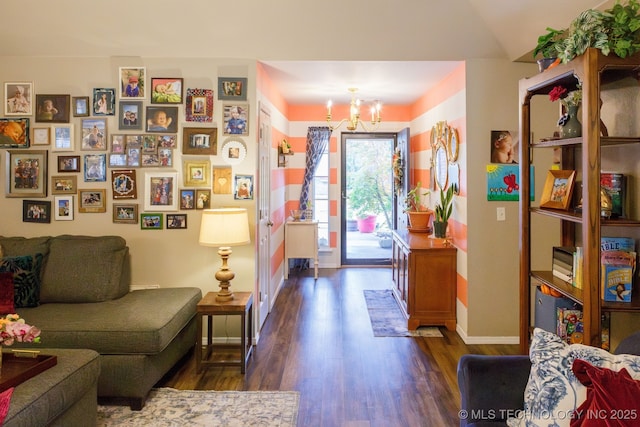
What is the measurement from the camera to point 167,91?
3738 mm

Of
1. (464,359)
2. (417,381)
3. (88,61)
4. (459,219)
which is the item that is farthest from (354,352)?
(88,61)

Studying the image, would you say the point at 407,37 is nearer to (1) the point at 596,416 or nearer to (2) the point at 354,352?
(2) the point at 354,352

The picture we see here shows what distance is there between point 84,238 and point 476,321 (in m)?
3.34

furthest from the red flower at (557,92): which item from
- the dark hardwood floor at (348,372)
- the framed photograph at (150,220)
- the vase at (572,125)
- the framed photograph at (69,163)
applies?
the framed photograph at (69,163)

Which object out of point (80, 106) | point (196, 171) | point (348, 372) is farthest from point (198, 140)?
point (348, 372)

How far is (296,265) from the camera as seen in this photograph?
693 cm

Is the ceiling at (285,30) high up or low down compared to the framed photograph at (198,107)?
up

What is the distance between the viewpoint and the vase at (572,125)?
2.27 metres

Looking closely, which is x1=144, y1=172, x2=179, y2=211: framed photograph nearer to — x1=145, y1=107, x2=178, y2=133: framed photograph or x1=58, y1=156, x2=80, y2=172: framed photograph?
x1=145, y1=107, x2=178, y2=133: framed photograph

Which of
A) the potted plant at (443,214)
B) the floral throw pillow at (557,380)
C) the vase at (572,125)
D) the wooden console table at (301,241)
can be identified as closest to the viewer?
the floral throw pillow at (557,380)

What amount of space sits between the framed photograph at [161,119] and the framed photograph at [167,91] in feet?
0.22

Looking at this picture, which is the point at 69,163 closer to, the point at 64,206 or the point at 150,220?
the point at 64,206

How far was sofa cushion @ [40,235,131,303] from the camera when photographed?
3.29 meters

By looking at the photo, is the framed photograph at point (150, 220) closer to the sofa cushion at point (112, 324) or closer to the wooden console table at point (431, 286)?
the sofa cushion at point (112, 324)
